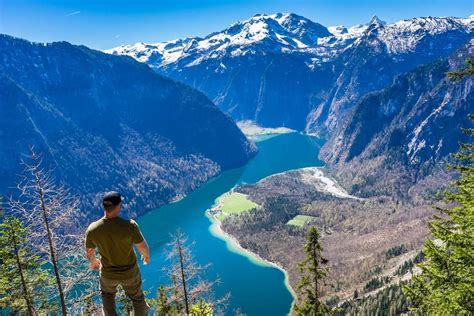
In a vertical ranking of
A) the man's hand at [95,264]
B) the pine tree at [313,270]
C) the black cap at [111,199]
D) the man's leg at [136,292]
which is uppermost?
the black cap at [111,199]

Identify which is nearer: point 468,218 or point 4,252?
point 468,218

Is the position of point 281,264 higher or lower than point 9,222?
lower

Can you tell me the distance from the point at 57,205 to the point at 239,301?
144 meters

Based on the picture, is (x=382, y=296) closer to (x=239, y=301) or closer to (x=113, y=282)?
(x=239, y=301)

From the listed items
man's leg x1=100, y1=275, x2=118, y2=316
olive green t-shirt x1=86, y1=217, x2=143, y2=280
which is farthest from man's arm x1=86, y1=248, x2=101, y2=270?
man's leg x1=100, y1=275, x2=118, y2=316

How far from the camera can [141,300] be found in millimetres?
16844

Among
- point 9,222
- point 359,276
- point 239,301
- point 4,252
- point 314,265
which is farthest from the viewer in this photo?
point 359,276

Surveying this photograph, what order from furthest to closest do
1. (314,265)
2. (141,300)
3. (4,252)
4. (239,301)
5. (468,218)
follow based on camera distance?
1. (239,301)
2. (314,265)
3. (4,252)
4. (468,218)
5. (141,300)

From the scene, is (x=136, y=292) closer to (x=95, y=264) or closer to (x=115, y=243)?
(x=95, y=264)

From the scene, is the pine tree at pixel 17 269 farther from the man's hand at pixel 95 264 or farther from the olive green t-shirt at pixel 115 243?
the olive green t-shirt at pixel 115 243

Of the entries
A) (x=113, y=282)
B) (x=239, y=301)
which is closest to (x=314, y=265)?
(x=113, y=282)

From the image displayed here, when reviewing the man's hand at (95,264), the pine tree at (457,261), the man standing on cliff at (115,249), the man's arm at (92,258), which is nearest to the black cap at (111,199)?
the man standing on cliff at (115,249)

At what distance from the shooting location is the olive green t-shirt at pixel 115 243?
15500 mm

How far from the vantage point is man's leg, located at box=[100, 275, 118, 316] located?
1630 centimetres
